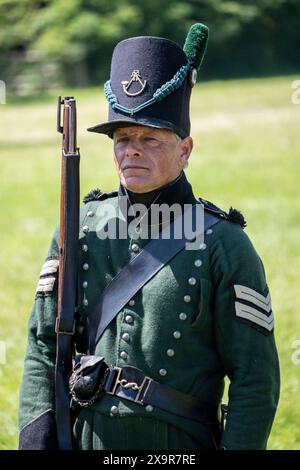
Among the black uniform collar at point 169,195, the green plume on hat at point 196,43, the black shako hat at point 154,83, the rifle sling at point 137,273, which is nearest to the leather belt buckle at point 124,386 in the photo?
the rifle sling at point 137,273

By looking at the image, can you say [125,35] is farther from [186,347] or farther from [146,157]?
[186,347]

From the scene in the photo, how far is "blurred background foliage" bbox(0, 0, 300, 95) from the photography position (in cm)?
4172

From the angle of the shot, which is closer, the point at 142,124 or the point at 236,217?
the point at 142,124

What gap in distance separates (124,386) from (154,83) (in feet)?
3.12

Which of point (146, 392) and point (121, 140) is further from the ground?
point (121, 140)

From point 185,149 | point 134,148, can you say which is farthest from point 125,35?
point 134,148

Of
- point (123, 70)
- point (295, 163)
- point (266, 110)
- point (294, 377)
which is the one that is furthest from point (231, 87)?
point (123, 70)

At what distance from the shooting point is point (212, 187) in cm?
1432

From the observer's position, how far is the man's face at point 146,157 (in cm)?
305

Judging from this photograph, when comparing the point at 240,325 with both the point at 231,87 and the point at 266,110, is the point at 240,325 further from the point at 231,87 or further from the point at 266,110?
the point at 231,87

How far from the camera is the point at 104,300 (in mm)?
3127

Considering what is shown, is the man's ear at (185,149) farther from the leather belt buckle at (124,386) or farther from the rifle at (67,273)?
the leather belt buckle at (124,386)

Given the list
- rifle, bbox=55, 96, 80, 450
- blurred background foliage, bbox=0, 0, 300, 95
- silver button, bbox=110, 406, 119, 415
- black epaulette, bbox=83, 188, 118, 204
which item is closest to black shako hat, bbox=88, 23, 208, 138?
rifle, bbox=55, 96, 80, 450

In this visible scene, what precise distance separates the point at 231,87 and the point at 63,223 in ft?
106
